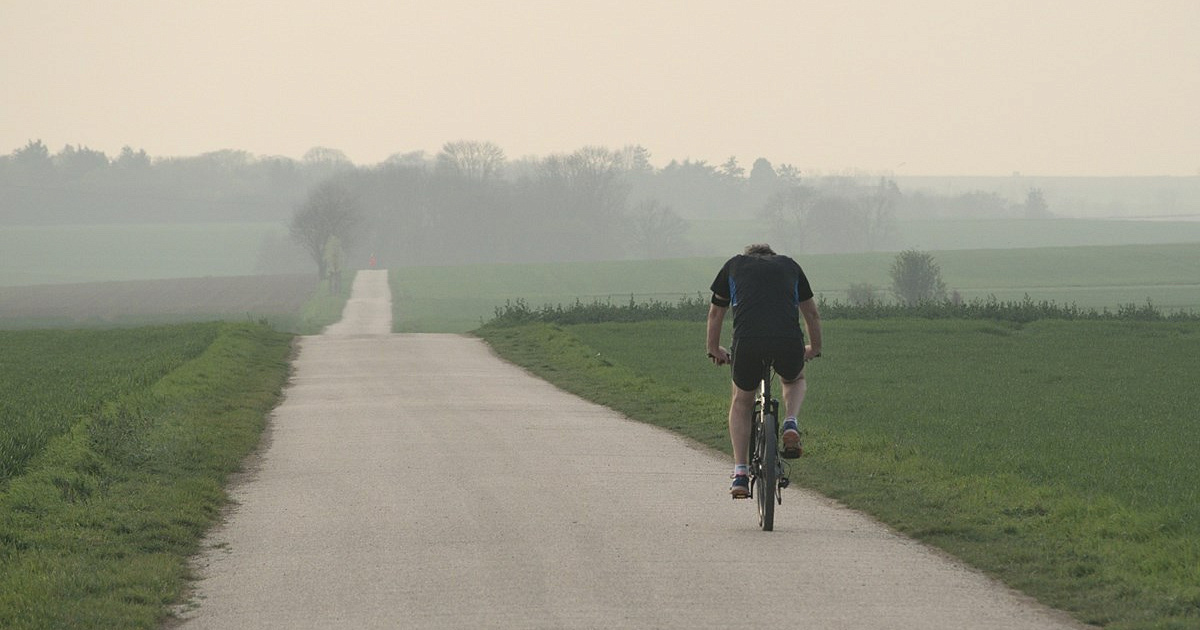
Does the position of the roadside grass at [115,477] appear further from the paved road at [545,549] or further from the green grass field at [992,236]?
the green grass field at [992,236]

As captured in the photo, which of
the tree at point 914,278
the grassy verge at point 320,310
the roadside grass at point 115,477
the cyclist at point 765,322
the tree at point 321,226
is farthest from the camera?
the tree at point 321,226

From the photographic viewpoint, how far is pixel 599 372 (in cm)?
2603

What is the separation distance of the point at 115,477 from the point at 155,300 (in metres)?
82.6

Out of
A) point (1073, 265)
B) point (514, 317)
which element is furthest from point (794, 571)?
point (1073, 265)

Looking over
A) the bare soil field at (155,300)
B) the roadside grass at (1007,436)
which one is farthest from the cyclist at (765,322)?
the bare soil field at (155,300)

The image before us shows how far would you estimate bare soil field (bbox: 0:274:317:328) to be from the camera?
243 ft

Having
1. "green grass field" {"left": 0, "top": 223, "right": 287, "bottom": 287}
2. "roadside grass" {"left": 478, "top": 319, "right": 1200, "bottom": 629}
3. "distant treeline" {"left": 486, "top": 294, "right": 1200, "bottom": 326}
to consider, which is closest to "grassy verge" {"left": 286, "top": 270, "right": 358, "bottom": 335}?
"distant treeline" {"left": 486, "top": 294, "right": 1200, "bottom": 326}

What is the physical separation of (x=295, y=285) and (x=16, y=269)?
200 ft

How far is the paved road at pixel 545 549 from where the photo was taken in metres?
7.82

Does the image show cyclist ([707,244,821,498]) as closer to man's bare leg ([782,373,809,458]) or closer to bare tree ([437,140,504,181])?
man's bare leg ([782,373,809,458])

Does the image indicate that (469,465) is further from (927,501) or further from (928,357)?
(928,357)

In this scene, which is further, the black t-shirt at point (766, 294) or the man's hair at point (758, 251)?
the man's hair at point (758, 251)

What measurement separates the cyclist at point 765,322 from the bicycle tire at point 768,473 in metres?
0.10

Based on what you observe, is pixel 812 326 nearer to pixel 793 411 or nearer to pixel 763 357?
pixel 763 357
